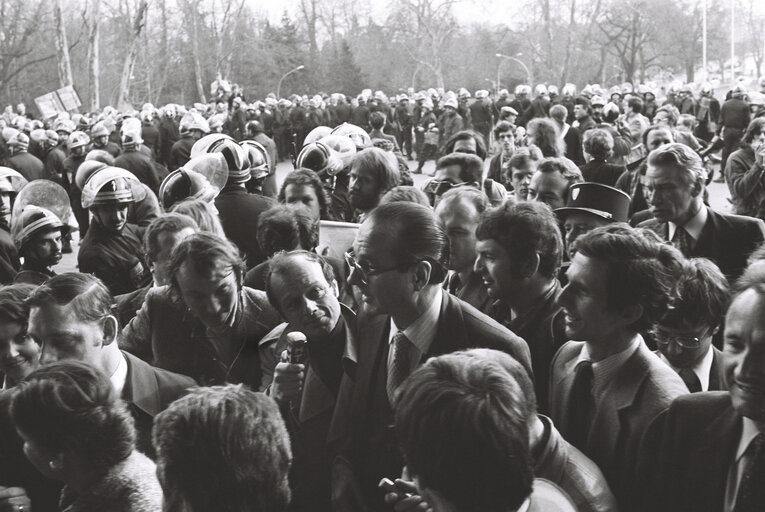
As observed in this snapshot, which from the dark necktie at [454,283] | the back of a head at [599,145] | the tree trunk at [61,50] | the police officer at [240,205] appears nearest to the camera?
the dark necktie at [454,283]

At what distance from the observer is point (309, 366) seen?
10.8ft

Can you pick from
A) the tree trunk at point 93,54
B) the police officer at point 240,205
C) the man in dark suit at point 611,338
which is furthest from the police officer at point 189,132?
the tree trunk at point 93,54

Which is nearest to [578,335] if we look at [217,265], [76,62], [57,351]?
[217,265]

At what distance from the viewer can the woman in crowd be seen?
2.48 metres

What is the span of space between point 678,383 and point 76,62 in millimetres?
63920

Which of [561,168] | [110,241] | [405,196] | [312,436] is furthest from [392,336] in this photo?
[110,241]

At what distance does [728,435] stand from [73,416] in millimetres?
1816

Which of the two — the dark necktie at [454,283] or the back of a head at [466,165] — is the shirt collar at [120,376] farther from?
the back of a head at [466,165]

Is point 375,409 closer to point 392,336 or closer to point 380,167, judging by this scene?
point 392,336

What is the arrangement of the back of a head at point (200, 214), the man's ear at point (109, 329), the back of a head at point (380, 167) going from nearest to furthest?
the man's ear at point (109, 329), the back of a head at point (200, 214), the back of a head at point (380, 167)

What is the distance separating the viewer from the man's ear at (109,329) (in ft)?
11.0

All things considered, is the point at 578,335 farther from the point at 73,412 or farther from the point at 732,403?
the point at 73,412

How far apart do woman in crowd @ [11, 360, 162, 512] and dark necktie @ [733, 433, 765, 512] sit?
5.18 feet

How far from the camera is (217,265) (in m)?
3.62
